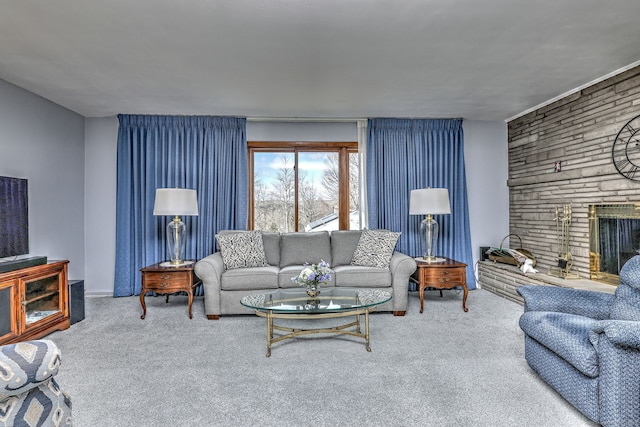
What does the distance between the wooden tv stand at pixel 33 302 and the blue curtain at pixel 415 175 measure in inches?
139

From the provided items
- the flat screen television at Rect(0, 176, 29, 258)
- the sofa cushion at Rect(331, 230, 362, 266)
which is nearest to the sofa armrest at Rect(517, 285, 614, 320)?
the sofa cushion at Rect(331, 230, 362, 266)

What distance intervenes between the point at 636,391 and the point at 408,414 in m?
1.05

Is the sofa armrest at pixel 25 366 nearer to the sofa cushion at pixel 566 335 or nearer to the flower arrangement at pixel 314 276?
the flower arrangement at pixel 314 276

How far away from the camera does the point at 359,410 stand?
197 centimetres

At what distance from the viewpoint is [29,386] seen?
124 centimetres

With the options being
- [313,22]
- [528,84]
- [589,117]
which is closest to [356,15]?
[313,22]

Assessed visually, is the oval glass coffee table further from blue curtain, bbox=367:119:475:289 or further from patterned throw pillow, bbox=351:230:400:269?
blue curtain, bbox=367:119:475:289

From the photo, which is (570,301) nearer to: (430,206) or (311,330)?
(311,330)

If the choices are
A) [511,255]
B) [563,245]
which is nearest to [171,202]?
[511,255]

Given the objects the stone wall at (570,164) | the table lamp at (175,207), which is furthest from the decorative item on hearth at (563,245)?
the table lamp at (175,207)

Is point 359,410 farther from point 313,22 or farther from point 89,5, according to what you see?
point 89,5

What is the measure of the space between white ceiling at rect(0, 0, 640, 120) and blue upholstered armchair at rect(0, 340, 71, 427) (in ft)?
6.60

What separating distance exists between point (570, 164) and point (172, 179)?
4.74 m

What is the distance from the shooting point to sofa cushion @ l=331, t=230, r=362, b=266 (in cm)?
438
